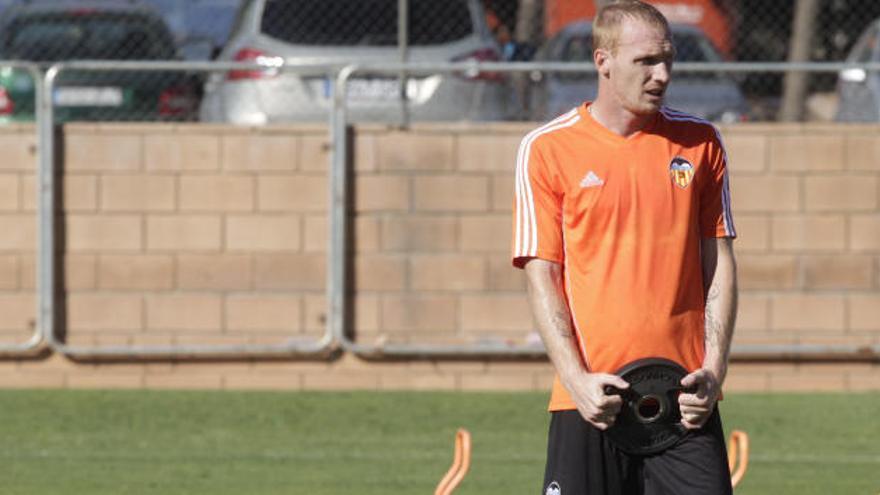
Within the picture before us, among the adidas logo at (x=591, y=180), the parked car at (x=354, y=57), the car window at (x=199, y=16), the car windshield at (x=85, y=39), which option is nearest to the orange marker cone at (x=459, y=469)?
the adidas logo at (x=591, y=180)

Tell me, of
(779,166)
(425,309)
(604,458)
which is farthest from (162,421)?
(604,458)

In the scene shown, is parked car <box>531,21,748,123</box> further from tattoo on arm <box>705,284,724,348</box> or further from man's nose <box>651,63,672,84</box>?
man's nose <box>651,63,672,84</box>

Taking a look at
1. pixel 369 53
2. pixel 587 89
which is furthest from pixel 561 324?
pixel 369 53

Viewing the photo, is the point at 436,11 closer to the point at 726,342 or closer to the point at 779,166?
the point at 779,166

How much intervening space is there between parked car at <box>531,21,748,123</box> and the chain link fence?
0.01 meters

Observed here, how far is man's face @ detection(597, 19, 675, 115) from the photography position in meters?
4.51

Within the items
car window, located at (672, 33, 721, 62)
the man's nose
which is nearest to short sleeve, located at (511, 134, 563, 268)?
the man's nose

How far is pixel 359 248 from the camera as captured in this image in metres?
11.7

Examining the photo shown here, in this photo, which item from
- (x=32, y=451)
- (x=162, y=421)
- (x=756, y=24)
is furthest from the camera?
(x=756, y=24)

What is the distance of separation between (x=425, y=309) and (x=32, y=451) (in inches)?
126

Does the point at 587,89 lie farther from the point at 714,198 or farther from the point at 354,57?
the point at 714,198

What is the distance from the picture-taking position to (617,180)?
15.0 ft

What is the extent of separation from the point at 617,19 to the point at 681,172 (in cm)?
42

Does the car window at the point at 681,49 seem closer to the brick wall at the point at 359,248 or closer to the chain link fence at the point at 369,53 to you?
the chain link fence at the point at 369,53
